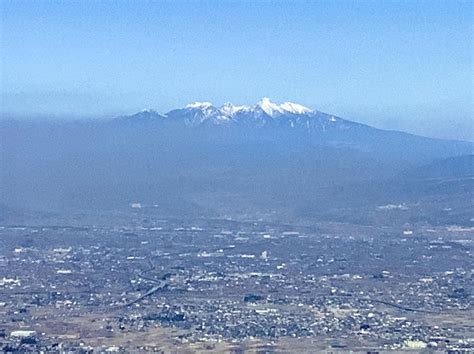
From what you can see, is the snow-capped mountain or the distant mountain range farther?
the snow-capped mountain

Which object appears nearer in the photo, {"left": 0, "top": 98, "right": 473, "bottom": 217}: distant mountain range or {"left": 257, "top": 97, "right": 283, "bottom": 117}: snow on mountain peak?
{"left": 0, "top": 98, "right": 473, "bottom": 217}: distant mountain range

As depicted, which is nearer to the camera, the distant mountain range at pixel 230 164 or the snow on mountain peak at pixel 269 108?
the distant mountain range at pixel 230 164

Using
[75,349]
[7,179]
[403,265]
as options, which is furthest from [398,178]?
[75,349]

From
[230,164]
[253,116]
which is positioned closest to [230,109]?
[253,116]

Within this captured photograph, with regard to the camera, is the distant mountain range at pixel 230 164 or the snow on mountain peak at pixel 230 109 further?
the snow on mountain peak at pixel 230 109

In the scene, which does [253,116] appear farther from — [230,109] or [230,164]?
[230,164]

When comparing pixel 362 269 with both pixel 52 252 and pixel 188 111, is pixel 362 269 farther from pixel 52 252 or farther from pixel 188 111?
pixel 188 111

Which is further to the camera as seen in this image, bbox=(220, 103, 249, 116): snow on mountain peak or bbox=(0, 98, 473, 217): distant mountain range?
bbox=(220, 103, 249, 116): snow on mountain peak

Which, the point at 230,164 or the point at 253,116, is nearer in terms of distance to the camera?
the point at 230,164
